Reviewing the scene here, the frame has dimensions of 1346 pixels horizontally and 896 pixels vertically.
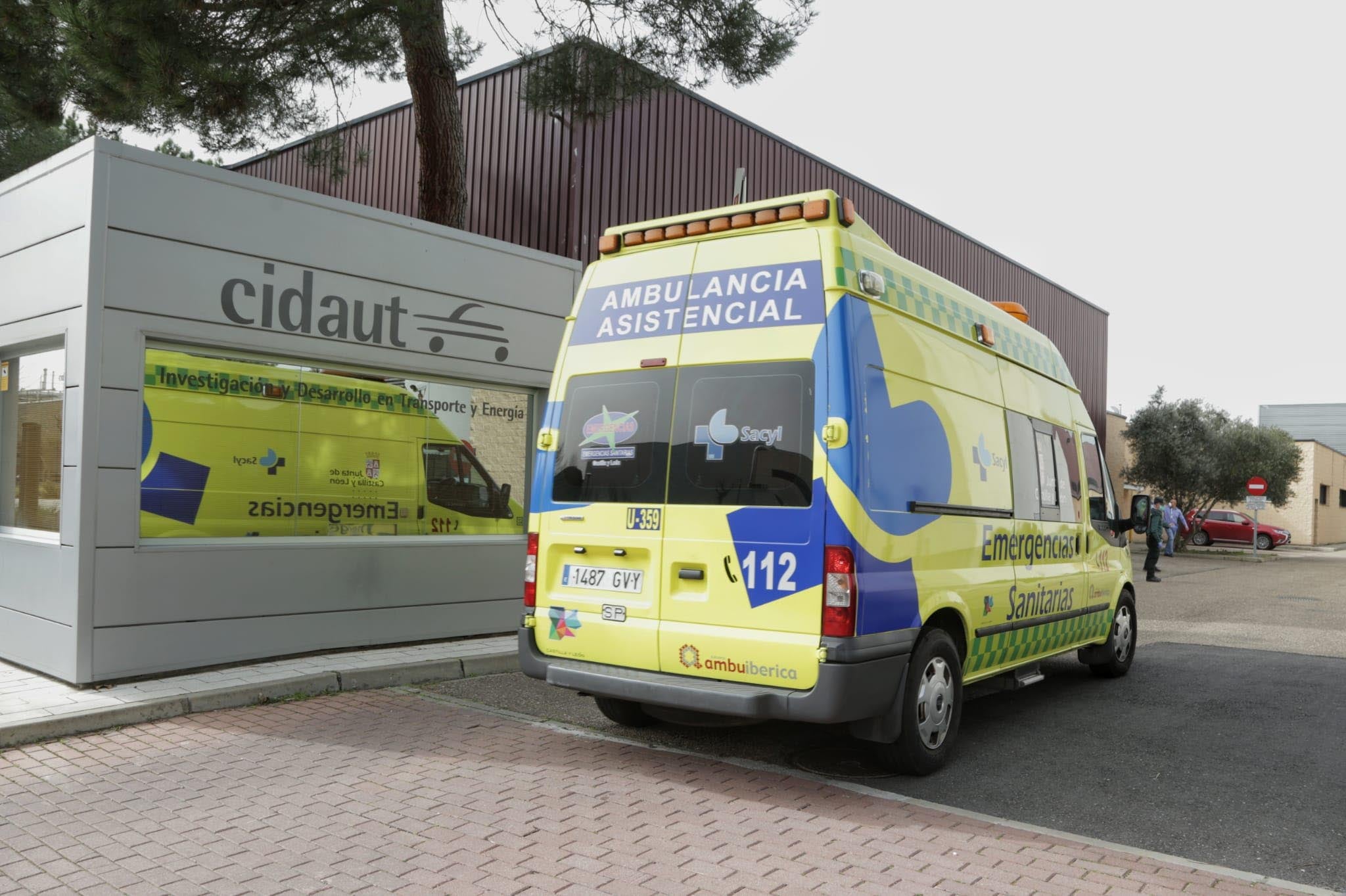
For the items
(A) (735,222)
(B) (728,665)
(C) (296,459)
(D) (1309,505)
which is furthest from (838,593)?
(D) (1309,505)

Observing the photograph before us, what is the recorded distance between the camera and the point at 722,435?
5086mm

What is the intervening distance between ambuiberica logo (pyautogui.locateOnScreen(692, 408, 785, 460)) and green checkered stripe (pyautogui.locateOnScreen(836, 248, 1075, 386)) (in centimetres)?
84

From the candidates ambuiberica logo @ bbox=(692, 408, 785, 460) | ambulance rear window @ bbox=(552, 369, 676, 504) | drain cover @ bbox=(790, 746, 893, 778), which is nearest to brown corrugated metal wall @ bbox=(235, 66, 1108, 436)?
ambulance rear window @ bbox=(552, 369, 676, 504)

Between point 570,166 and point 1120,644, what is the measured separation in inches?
340

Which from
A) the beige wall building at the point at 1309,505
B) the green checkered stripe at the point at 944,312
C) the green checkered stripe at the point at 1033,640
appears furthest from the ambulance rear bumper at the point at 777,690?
the beige wall building at the point at 1309,505

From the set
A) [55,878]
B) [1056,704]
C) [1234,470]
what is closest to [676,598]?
[55,878]

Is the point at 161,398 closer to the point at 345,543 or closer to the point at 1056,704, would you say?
the point at 345,543

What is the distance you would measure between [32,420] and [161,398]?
132cm

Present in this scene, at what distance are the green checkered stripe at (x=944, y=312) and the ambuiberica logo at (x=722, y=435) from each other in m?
0.84

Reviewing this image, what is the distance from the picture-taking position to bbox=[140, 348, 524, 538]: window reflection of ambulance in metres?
7.32

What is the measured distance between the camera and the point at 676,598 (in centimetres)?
507

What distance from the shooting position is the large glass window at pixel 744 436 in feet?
15.9

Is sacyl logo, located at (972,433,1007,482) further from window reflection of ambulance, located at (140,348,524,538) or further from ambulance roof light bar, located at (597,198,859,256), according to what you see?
window reflection of ambulance, located at (140,348,524,538)

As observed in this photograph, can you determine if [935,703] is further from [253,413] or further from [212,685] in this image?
[253,413]
